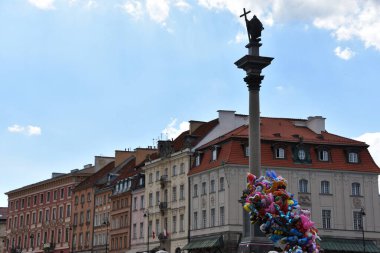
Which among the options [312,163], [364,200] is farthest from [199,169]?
[364,200]

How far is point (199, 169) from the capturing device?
2477 inches

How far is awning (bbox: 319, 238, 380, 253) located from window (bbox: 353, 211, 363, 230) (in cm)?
110

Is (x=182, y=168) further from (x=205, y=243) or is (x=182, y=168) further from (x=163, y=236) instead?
(x=205, y=243)

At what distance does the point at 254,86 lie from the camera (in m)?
31.2

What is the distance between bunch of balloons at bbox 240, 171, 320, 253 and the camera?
2159 cm

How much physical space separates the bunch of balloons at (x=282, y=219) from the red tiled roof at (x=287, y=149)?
36.2 metres

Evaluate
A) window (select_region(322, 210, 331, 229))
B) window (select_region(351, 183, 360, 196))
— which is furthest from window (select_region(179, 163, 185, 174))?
window (select_region(351, 183, 360, 196))

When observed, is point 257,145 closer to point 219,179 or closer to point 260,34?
point 260,34

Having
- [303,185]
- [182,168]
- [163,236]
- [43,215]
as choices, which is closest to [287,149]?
[303,185]

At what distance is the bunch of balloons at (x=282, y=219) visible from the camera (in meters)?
21.6

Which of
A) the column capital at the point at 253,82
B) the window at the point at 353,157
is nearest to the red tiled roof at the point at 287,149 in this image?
the window at the point at 353,157

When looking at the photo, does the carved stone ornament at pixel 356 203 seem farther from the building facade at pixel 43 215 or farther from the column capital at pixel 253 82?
the building facade at pixel 43 215

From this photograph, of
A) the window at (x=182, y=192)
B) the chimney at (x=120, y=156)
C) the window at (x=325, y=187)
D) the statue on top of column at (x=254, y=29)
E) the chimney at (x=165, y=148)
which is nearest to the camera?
the statue on top of column at (x=254, y=29)

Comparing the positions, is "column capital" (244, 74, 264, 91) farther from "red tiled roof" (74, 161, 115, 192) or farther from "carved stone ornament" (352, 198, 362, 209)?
"red tiled roof" (74, 161, 115, 192)
